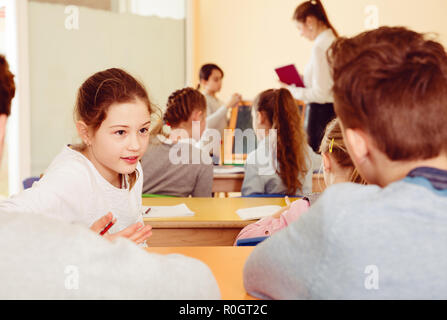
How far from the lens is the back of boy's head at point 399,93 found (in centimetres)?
79

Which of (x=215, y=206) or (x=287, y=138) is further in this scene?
(x=287, y=138)

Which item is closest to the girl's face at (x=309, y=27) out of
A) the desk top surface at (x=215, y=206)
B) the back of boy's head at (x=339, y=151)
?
the desk top surface at (x=215, y=206)

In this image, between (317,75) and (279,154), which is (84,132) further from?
(317,75)

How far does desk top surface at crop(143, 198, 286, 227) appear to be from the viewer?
1864 millimetres

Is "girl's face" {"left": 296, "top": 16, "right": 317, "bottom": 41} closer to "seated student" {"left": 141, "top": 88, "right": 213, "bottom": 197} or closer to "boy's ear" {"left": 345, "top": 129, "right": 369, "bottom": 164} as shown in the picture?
"seated student" {"left": 141, "top": 88, "right": 213, "bottom": 197}

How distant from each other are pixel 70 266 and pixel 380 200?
0.43 meters

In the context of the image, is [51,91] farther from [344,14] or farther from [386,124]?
[386,124]

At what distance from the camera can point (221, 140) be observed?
4.20 metres

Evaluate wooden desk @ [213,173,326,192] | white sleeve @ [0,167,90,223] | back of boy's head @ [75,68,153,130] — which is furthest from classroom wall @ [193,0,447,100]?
white sleeve @ [0,167,90,223]

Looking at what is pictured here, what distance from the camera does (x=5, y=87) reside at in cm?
72

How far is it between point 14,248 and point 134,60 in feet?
14.5

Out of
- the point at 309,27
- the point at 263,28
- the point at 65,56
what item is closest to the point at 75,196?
the point at 309,27

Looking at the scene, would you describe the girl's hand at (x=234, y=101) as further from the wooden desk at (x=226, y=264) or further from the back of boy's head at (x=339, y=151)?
the wooden desk at (x=226, y=264)
